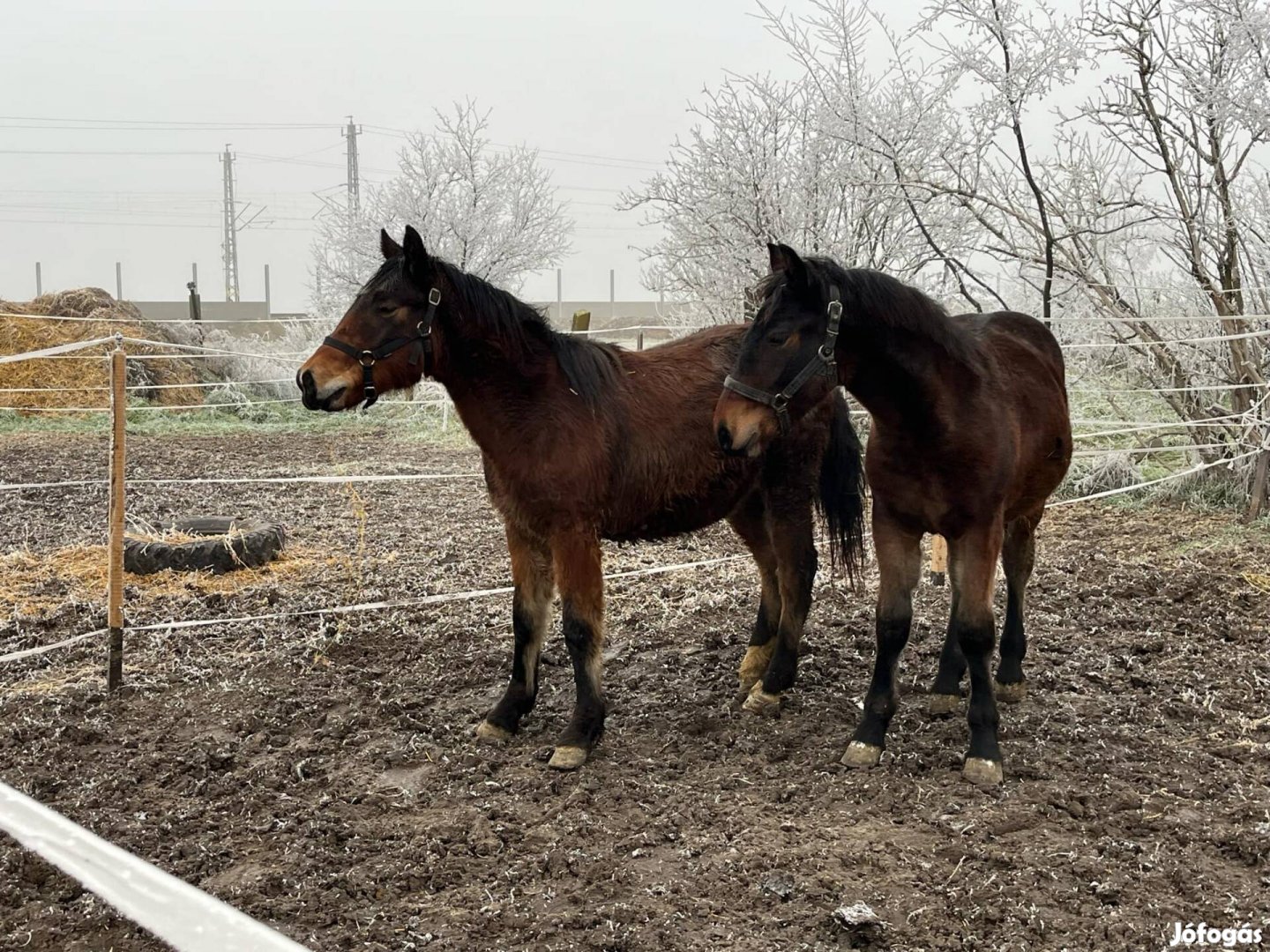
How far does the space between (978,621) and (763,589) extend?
1.19 meters

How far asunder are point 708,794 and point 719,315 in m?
7.35

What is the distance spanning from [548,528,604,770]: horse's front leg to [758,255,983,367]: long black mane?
1.11 meters

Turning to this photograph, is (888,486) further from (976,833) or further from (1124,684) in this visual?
(1124,684)

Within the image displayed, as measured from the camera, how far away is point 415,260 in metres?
3.46

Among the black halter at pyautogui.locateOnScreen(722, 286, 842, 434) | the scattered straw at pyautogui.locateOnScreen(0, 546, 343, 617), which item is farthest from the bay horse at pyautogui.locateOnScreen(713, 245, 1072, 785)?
the scattered straw at pyautogui.locateOnScreen(0, 546, 343, 617)

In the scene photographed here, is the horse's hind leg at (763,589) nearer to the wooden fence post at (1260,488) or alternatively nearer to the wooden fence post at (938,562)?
the wooden fence post at (938,562)

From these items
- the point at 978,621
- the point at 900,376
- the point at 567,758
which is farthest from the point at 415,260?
the point at 978,621

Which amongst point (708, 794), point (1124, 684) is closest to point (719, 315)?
point (1124, 684)

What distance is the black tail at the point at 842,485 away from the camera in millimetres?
4371

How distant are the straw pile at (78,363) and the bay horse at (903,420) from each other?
1390 cm

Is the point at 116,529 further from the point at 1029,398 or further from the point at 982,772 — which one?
the point at 1029,398

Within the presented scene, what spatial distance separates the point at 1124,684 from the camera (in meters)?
4.09

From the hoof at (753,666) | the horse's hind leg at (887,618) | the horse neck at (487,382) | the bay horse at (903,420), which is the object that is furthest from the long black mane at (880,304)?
the hoof at (753,666)

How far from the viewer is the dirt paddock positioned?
8.14 ft
